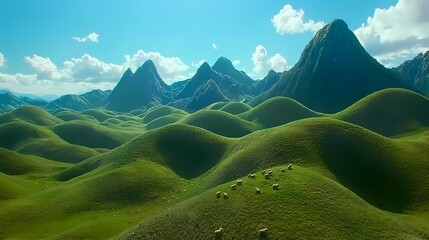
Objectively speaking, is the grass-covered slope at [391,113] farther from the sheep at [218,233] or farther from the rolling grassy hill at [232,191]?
the sheep at [218,233]

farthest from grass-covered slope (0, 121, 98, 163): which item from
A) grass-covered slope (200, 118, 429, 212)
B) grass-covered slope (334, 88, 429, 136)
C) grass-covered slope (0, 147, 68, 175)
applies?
grass-covered slope (334, 88, 429, 136)

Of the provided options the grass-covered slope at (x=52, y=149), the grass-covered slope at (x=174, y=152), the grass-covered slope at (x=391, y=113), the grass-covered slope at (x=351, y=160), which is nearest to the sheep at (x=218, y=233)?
the grass-covered slope at (x=351, y=160)

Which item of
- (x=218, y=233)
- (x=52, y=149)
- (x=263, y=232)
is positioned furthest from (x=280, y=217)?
(x=52, y=149)

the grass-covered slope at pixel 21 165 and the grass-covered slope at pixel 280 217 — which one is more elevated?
the grass-covered slope at pixel 280 217

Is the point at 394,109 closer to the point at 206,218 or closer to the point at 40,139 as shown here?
the point at 206,218

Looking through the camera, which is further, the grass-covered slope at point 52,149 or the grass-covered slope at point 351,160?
the grass-covered slope at point 52,149

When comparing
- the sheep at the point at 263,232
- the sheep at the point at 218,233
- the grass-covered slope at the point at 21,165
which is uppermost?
the sheep at the point at 263,232

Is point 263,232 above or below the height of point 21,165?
above

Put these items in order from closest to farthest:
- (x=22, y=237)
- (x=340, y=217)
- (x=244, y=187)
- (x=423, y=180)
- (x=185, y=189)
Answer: (x=340, y=217) → (x=244, y=187) → (x=22, y=237) → (x=423, y=180) → (x=185, y=189)

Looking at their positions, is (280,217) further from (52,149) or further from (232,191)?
(52,149)

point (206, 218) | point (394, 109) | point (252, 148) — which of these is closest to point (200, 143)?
point (252, 148)

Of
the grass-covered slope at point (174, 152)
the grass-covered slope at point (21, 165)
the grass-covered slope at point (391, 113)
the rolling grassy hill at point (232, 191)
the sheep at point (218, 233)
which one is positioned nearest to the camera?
the sheep at point (218, 233)
